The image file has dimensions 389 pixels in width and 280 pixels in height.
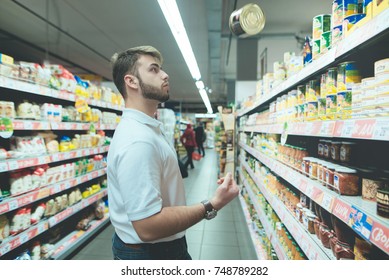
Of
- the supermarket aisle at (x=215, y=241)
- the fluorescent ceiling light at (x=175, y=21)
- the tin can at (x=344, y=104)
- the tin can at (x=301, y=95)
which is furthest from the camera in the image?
the fluorescent ceiling light at (x=175, y=21)

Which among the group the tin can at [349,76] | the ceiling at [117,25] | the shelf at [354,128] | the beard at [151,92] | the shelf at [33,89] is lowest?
the shelf at [354,128]

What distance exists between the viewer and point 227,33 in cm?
739

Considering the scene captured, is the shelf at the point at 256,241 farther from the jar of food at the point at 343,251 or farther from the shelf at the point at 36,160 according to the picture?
the shelf at the point at 36,160

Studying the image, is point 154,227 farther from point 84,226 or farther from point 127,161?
point 84,226

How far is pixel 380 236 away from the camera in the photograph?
0.86m

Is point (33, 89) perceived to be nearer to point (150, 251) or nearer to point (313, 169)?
point (150, 251)

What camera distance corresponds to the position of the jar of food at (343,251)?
124 centimetres

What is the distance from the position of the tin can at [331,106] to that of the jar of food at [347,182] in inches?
10.5

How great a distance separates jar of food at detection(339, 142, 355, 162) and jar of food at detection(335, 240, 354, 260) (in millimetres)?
413

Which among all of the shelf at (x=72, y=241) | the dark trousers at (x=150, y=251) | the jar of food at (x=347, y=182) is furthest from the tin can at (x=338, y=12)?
the shelf at (x=72, y=241)

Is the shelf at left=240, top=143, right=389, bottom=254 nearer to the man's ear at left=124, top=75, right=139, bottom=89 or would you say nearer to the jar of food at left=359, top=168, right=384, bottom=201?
the jar of food at left=359, top=168, right=384, bottom=201
